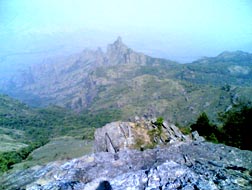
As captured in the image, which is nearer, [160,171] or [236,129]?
[160,171]

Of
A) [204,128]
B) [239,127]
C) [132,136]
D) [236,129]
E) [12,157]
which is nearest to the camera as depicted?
[132,136]

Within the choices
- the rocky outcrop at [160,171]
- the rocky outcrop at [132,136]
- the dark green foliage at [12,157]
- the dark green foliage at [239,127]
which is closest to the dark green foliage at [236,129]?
the dark green foliage at [239,127]

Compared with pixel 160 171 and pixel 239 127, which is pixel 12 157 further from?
pixel 160 171

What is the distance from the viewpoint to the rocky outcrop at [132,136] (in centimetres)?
A: 3472

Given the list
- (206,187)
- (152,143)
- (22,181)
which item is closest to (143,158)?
(206,187)

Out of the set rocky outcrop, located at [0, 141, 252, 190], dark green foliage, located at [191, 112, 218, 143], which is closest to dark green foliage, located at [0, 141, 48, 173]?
dark green foliage, located at [191, 112, 218, 143]

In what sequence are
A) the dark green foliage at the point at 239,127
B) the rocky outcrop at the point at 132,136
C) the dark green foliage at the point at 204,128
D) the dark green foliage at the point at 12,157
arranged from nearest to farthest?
1. the rocky outcrop at the point at 132,136
2. the dark green foliage at the point at 239,127
3. the dark green foliage at the point at 204,128
4. the dark green foliage at the point at 12,157

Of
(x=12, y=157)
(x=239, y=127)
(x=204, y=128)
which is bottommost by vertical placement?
(x=12, y=157)

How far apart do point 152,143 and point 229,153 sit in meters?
14.0

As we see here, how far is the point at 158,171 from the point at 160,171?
11 cm

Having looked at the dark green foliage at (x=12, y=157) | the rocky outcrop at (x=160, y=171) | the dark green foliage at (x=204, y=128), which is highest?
the rocky outcrop at (x=160, y=171)

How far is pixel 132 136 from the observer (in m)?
36.2

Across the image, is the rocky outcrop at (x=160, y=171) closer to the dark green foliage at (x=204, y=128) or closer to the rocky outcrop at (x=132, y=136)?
the rocky outcrop at (x=132, y=136)

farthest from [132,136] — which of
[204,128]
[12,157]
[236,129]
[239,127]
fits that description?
[12,157]
